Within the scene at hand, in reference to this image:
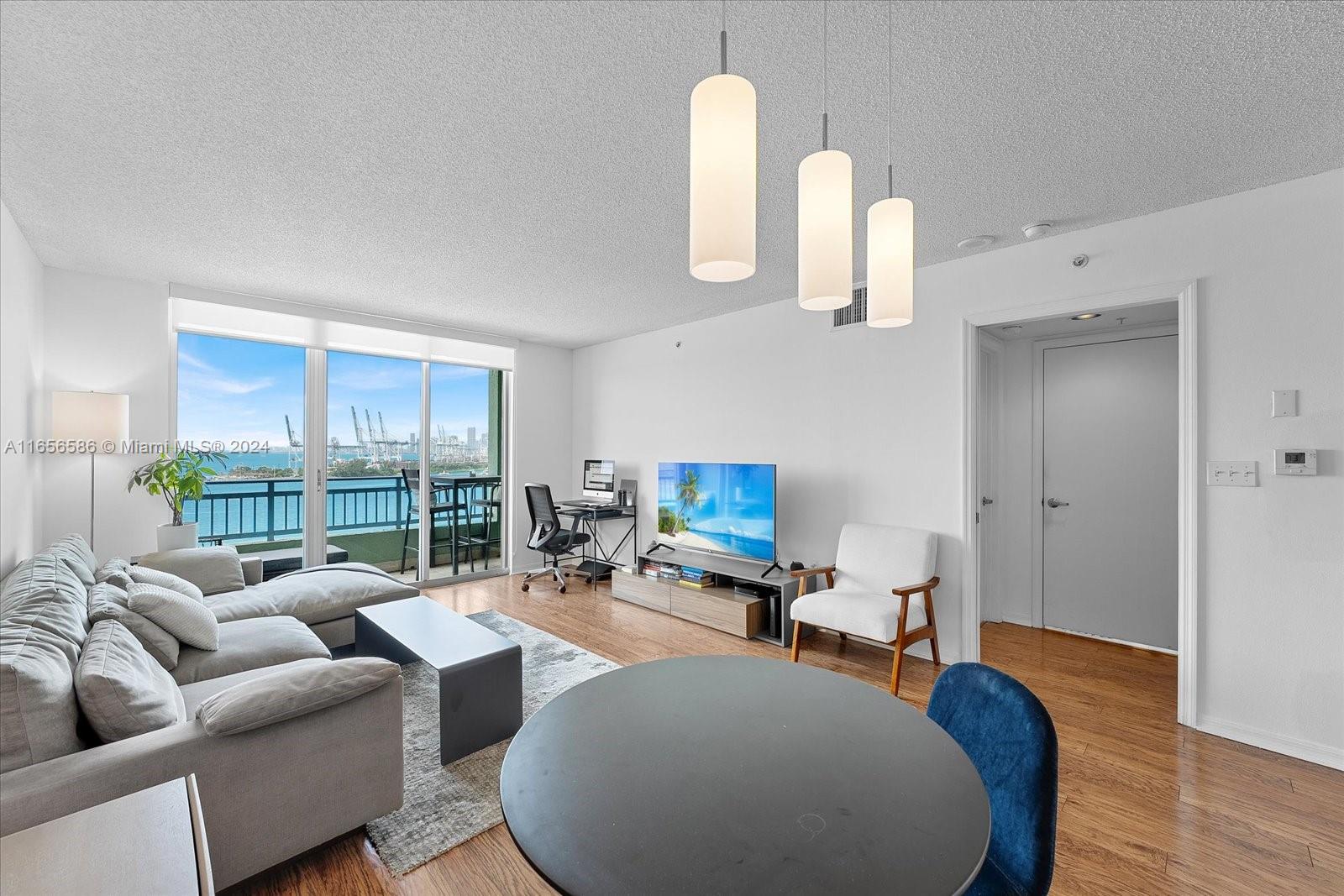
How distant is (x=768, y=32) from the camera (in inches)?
64.0

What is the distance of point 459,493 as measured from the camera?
226 inches

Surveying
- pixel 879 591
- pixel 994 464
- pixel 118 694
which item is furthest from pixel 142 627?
pixel 994 464

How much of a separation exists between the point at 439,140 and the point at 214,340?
350 centimetres

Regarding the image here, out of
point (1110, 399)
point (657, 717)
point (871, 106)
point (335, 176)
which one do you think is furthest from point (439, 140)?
point (1110, 399)

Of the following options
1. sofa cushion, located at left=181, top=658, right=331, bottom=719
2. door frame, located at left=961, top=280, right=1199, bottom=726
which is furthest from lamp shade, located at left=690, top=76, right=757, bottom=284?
door frame, located at left=961, top=280, right=1199, bottom=726

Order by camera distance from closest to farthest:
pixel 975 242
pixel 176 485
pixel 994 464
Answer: pixel 975 242 → pixel 176 485 → pixel 994 464

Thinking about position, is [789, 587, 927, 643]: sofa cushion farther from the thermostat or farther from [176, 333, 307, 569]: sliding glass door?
[176, 333, 307, 569]: sliding glass door

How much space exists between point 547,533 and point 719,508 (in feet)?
6.00

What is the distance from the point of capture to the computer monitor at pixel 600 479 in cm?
583

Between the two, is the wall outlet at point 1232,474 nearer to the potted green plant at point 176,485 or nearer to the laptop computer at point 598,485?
the laptop computer at point 598,485

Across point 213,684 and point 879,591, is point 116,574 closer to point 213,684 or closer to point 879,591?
point 213,684

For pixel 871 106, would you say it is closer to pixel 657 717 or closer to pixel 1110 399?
pixel 657 717

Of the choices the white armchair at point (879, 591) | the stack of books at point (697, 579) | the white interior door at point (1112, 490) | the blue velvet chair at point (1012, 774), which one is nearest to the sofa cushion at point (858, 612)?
the white armchair at point (879, 591)

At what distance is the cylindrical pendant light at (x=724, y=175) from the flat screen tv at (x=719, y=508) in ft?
10.6
